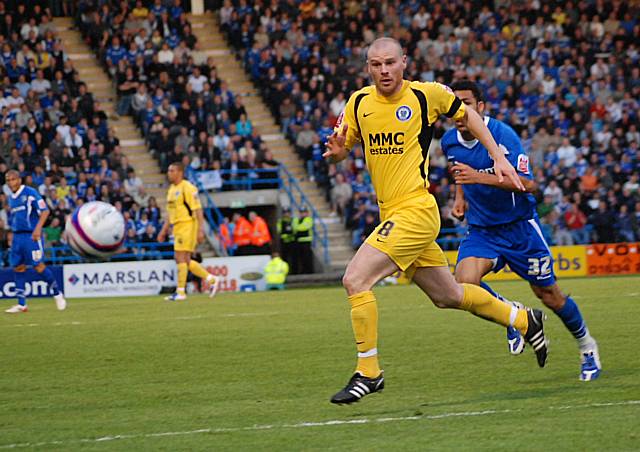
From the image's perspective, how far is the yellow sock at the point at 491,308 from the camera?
8492 millimetres

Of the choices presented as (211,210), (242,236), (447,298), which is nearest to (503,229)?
(447,298)

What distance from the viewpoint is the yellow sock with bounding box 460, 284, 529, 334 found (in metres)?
8.49

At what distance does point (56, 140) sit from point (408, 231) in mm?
21765

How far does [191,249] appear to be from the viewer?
22766mm

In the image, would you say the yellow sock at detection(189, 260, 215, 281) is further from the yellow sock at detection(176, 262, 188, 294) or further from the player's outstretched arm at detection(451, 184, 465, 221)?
the player's outstretched arm at detection(451, 184, 465, 221)

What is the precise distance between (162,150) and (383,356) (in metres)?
20.0

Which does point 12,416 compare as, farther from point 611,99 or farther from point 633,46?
point 633,46

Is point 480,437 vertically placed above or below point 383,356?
above

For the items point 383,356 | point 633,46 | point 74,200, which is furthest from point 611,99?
point 383,356

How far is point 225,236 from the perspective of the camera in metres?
28.2

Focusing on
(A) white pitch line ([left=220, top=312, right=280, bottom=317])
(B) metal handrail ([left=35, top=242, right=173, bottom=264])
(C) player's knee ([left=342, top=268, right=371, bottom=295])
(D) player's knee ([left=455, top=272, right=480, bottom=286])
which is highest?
(C) player's knee ([left=342, top=268, right=371, bottom=295])

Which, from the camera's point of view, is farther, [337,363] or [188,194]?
[188,194]

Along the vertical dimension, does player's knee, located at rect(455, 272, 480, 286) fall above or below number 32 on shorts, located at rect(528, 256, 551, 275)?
below

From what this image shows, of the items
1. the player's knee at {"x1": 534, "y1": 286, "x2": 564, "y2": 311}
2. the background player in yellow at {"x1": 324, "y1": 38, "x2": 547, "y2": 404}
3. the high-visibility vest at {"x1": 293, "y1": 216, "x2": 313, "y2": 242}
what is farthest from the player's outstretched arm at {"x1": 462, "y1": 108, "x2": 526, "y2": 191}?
the high-visibility vest at {"x1": 293, "y1": 216, "x2": 313, "y2": 242}
